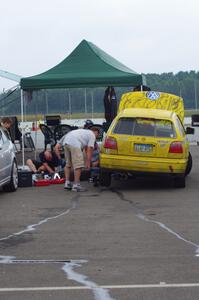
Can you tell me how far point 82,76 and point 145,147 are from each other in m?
5.02

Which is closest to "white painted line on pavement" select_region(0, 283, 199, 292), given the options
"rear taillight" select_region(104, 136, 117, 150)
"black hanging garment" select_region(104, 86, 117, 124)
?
"rear taillight" select_region(104, 136, 117, 150)

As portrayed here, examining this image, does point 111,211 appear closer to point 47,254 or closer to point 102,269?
point 47,254

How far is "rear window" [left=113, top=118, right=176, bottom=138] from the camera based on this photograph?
1385 centimetres

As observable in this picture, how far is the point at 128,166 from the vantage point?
44.7 feet

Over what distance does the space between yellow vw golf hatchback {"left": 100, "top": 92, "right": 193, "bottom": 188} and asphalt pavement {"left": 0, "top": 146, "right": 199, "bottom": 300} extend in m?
0.53

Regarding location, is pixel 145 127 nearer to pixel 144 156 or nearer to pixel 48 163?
pixel 144 156

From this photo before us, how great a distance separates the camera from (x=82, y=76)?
1808 centimetres

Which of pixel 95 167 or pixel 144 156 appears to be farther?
pixel 95 167

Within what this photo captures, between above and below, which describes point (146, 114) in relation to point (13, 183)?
above

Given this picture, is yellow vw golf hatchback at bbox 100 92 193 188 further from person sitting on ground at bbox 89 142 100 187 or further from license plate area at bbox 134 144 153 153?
person sitting on ground at bbox 89 142 100 187

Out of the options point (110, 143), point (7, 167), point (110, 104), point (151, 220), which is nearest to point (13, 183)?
point (7, 167)

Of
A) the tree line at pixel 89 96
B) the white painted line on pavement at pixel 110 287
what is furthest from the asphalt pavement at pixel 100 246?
the tree line at pixel 89 96

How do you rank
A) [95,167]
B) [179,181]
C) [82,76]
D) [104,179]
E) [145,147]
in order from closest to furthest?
1. [145,147]
2. [179,181]
3. [104,179]
4. [95,167]
5. [82,76]

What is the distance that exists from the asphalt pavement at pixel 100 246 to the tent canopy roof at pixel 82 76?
5.14 meters
